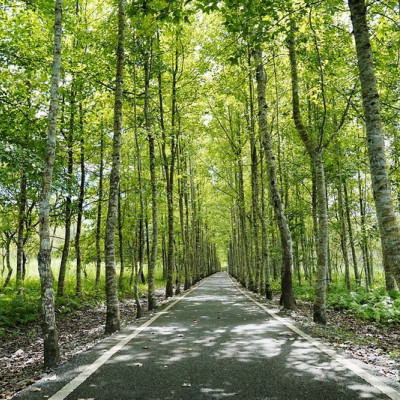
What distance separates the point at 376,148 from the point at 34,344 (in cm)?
922

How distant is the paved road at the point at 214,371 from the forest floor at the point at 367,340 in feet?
2.04

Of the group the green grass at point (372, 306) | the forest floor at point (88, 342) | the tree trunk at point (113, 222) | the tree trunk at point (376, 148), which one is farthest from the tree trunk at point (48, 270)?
the green grass at point (372, 306)

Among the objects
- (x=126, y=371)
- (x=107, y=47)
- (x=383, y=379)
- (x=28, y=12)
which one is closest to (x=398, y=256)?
(x=383, y=379)

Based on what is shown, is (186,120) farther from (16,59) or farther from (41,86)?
(16,59)

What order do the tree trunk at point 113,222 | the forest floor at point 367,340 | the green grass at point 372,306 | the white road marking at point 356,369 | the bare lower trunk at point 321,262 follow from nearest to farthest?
the white road marking at point 356,369 → the forest floor at point 367,340 → the tree trunk at point 113,222 → the bare lower trunk at point 321,262 → the green grass at point 372,306

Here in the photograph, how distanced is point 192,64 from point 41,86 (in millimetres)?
9395

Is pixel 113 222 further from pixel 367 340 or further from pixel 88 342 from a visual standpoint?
pixel 367 340

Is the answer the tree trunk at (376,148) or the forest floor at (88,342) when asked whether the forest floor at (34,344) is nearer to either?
the forest floor at (88,342)

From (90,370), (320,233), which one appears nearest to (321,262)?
(320,233)

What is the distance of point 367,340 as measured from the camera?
7859mm

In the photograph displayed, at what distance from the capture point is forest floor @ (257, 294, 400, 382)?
5.17 metres

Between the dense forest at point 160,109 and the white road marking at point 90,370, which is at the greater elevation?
the dense forest at point 160,109

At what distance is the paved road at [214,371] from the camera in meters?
3.88

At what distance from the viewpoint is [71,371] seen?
4.73 m
